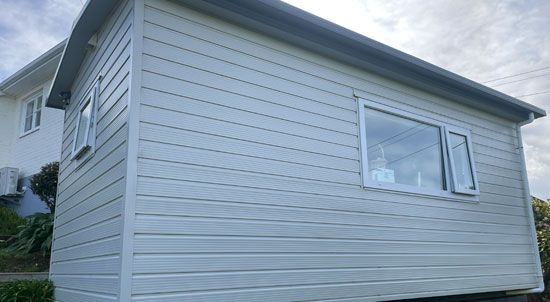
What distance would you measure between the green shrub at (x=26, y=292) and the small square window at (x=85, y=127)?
1.47m

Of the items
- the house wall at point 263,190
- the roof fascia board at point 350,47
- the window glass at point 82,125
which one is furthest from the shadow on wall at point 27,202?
the roof fascia board at point 350,47

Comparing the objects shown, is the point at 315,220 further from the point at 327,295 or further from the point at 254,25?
the point at 254,25

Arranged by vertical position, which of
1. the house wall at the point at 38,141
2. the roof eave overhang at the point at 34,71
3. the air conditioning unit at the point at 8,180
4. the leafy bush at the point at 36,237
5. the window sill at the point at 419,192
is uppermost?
the roof eave overhang at the point at 34,71

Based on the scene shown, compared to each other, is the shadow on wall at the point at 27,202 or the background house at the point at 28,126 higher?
the background house at the point at 28,126

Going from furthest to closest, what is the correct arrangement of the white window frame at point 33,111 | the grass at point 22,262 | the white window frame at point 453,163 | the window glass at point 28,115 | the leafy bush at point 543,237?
the window glass at point 28,115 → the white window frame at point 33,111 → the leafy bush at point 543,237 → the grass at point 22,262 → the white window frame at point 453,163

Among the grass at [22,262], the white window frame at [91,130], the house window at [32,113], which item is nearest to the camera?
the white window frame at [91,130]

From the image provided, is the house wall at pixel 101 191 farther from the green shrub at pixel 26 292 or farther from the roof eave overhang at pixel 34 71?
the roof eave overhang at pixel 34 71

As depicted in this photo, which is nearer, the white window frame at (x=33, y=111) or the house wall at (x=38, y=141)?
the house wall at (x=38, y=141)

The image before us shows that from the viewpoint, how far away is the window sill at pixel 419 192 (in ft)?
17.0

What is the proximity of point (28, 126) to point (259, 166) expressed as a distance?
10.8 m

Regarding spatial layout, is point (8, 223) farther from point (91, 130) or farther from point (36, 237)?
point (91, 130)

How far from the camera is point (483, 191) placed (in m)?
6.59

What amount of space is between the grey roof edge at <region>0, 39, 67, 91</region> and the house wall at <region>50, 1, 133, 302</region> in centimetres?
564

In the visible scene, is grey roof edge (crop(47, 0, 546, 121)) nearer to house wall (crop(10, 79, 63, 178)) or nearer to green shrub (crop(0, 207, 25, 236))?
green shrub (crop(0, 207, 25, 236))
